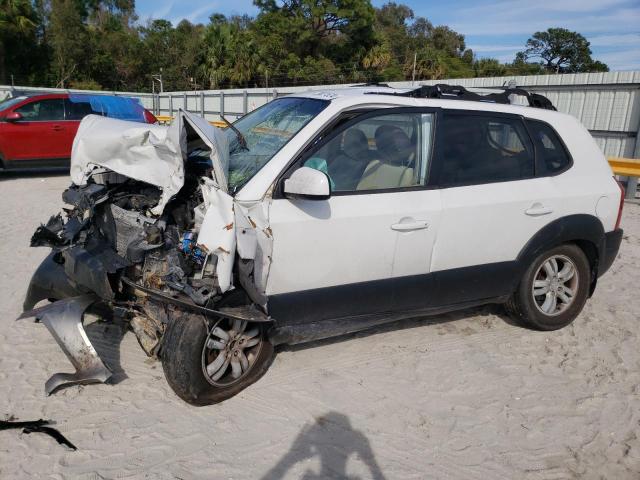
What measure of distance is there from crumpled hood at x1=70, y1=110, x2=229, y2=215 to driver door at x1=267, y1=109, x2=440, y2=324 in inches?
22.9

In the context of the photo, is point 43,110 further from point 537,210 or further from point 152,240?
point 537,210

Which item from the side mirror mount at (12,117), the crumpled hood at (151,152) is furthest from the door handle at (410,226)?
the side mirror mount at (12,117)

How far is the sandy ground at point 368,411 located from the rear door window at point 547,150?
4.76ft

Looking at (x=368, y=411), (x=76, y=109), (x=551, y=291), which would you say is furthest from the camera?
(x=76, y=109)

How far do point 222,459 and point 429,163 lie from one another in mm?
2417

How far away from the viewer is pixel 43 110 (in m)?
11.6

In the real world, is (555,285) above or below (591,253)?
below

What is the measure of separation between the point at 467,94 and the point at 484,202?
1.01 m

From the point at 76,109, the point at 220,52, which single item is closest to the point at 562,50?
the point at 220,52

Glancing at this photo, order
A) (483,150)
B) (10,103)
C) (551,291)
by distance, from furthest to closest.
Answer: (10,103), (551,291), (483,150)

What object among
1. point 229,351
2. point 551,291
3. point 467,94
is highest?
point 467,94

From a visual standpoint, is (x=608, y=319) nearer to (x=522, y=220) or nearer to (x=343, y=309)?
(x=522, y=220)

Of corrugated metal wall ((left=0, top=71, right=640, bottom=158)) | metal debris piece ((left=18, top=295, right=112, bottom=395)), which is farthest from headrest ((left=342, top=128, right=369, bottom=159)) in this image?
corrugated metal wall ((left=0, top=71, right=640, bottom=158))

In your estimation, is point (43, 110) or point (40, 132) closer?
point (40, 132)
